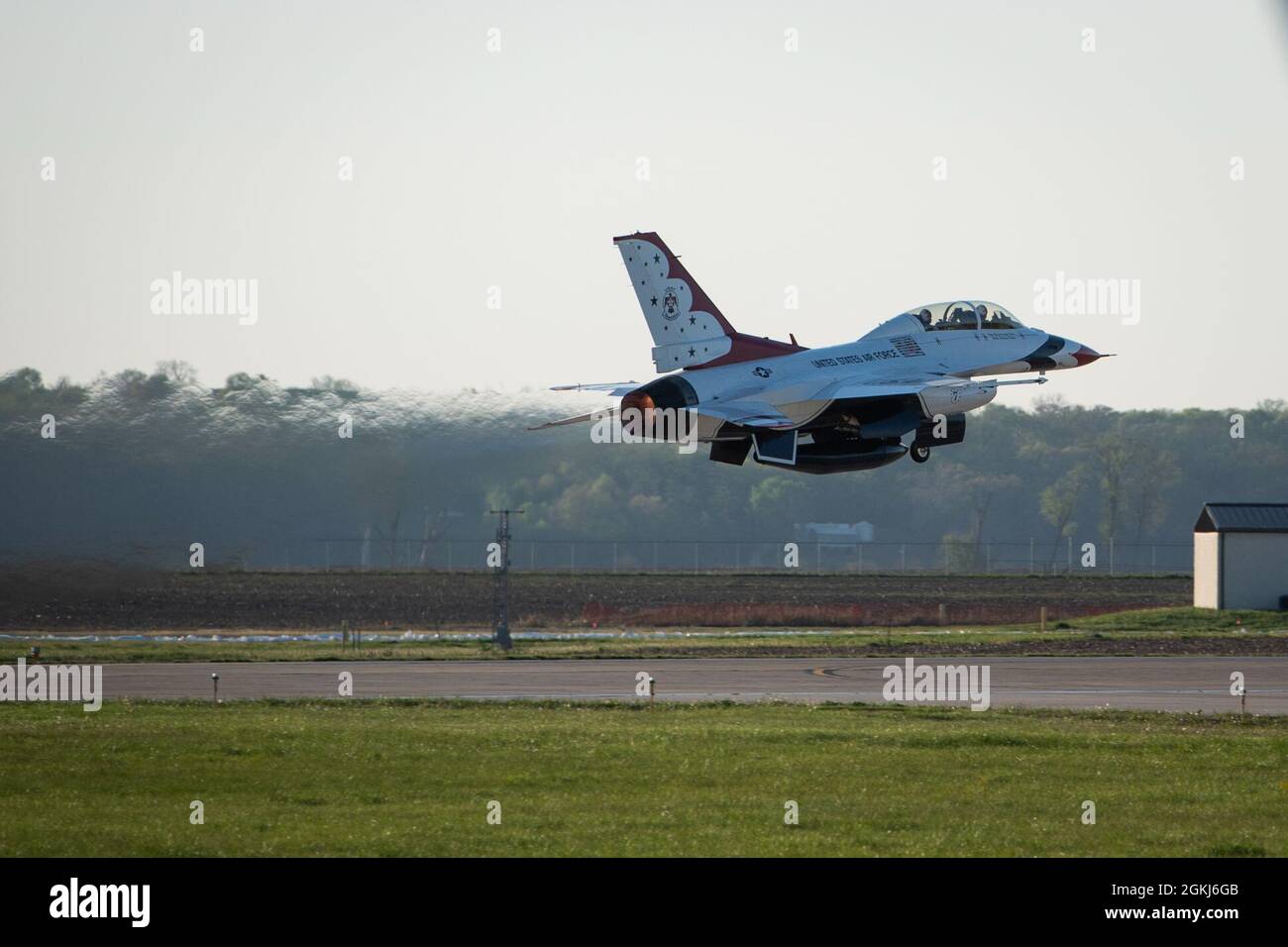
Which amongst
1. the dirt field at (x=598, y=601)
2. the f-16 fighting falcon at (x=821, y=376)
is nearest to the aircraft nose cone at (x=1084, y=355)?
the f-16 fighting falcon at (x=821, y=376)

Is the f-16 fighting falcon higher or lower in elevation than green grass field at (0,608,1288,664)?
higher

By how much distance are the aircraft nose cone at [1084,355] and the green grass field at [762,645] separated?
75.9 feet

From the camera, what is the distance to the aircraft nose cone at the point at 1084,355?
33906mm

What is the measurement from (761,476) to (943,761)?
368 ft

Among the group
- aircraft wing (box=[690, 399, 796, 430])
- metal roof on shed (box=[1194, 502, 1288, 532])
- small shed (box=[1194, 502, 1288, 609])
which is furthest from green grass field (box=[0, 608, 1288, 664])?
aircraft wing (box=[690, 399, 796, 430])

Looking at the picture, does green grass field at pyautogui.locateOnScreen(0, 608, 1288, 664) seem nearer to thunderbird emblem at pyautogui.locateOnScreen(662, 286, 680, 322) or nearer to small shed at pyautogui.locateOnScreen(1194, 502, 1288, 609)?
small shed at pyautogui.locateOnScreen(1194, 502, 1288, 609)

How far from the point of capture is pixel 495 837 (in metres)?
20.0

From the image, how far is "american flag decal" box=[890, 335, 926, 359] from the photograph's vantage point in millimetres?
32094

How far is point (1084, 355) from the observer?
34.1 m

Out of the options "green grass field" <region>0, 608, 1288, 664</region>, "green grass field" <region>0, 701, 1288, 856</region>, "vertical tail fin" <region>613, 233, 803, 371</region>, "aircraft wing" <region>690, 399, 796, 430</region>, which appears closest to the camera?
"green grass field" <region>0, 701, 1288, 856</region>

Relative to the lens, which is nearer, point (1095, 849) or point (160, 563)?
point (1095, 849)

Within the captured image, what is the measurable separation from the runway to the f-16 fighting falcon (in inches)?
405
